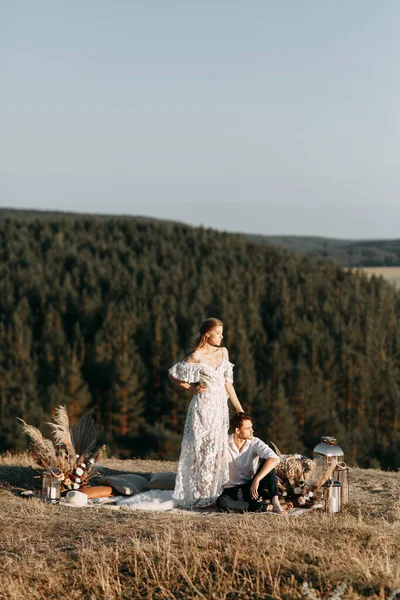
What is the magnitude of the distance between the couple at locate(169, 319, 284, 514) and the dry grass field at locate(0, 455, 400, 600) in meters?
0.85

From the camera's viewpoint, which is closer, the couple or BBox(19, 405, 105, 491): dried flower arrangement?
the couple

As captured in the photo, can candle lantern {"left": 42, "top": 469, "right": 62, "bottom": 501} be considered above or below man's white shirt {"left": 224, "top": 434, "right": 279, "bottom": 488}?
below

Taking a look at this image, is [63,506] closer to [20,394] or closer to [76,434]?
[76,434]

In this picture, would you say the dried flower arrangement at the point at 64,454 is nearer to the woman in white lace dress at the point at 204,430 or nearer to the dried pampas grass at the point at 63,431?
the dried pampas grass at the point at 63,431

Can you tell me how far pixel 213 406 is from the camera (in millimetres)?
12930

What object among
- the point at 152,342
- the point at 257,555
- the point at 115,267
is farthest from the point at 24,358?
the point at 257,555

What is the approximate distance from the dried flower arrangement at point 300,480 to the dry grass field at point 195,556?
111 cm

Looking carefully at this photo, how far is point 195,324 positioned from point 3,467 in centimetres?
7691

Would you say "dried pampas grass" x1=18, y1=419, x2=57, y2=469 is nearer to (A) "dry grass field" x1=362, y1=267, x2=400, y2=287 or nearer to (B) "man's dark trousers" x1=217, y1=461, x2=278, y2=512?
(B) "man's dark trousers" x1=217, y1=461, x2=278, y2=512

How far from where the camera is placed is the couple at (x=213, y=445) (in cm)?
1272

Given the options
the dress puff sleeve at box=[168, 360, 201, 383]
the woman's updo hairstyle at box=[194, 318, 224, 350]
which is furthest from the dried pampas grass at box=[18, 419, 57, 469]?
the woman's updo hairstyle at box=[194, 318, 224, 350]

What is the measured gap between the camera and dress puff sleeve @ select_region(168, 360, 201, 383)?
41.5 feet

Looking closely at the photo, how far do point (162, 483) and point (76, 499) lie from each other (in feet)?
6.24

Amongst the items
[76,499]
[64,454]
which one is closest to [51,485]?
[76,499]
